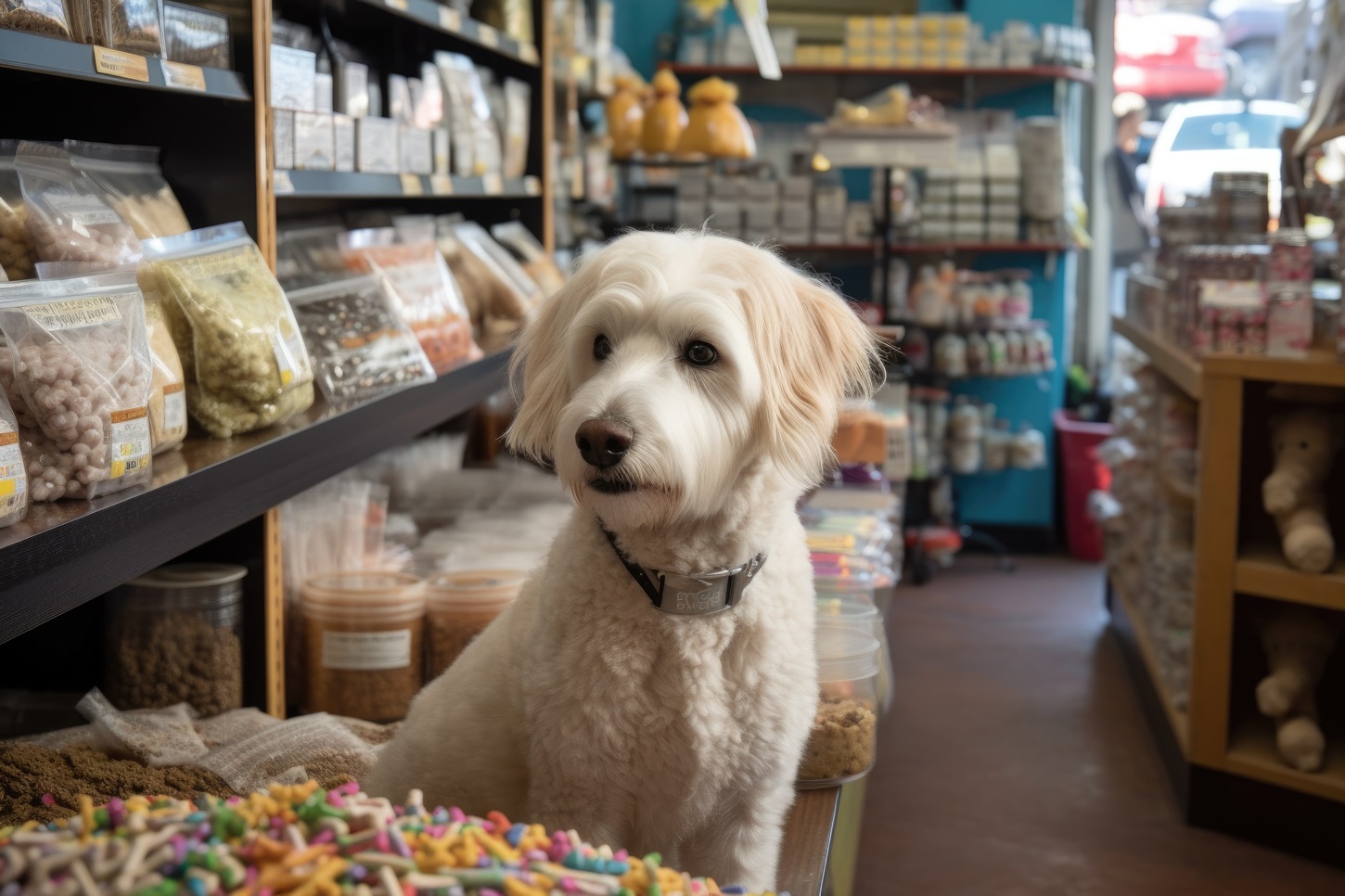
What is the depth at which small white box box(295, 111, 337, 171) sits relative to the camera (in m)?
2.42

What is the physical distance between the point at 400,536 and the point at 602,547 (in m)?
1.51

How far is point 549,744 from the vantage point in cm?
146

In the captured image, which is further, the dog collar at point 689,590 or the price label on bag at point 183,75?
the price label on bag at point 183,75

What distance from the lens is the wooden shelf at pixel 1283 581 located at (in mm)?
2943

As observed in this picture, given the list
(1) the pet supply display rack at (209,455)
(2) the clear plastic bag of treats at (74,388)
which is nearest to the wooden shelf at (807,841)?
(1) the pet supply display rack at (209,455)

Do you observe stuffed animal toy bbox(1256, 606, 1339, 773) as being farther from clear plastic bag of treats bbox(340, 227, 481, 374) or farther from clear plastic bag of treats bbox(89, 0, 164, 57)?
clear plastic bag of treats bbox(89, 0, 164, 57)

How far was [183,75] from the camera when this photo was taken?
186 centimetres

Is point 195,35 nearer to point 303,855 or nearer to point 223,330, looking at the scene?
point 223,330

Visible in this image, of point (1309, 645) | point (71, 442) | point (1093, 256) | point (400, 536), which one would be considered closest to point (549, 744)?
point (71, 442)

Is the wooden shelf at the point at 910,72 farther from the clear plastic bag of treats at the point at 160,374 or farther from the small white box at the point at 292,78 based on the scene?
the clear plastic bag of treats at the point at 160,374

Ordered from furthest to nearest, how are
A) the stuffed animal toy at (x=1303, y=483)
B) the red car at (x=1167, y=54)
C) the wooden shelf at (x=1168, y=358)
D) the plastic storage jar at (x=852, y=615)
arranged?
the red car at (x=1167, y=54) → the wooden shelf at (x=1168, y=358) → the stuffed animal toy at (x=1303, y=483) → the plastic storage jar at (x=852, y=615)

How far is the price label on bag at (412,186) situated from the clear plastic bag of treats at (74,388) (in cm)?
142

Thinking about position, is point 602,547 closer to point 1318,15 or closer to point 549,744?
point 549,744

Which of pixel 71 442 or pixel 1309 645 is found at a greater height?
pixel 71 442
